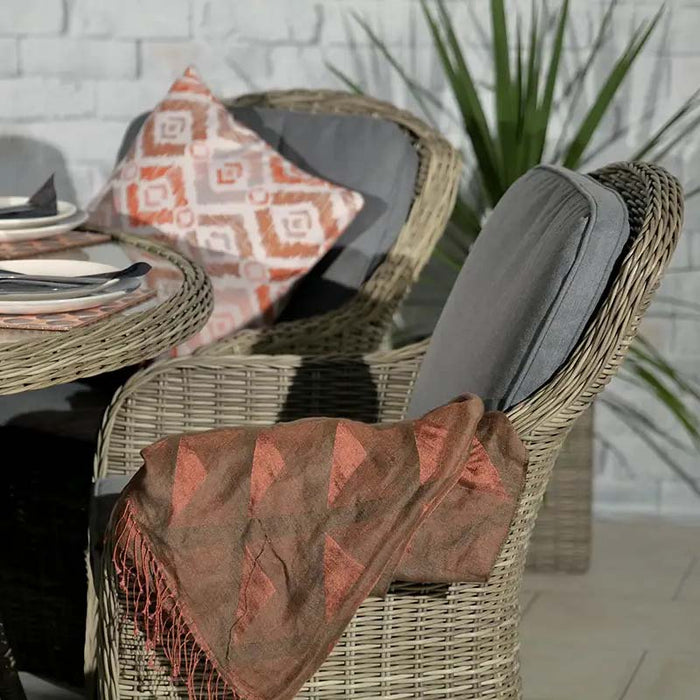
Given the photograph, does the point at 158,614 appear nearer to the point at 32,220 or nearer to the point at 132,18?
the point at 32,220

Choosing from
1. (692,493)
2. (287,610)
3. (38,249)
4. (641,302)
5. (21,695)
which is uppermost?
(641,302)

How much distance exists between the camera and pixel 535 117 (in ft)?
8.08

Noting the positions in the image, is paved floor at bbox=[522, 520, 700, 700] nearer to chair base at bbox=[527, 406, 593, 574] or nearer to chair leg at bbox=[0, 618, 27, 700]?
chair base at bbox=[527, 406, 593, 574]

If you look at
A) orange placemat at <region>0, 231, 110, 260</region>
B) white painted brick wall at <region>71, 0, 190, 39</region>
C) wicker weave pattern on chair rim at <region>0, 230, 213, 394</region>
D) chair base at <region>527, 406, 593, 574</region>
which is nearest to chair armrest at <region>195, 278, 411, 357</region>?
orange placemat at <region>0, 231, 110, 260</region>

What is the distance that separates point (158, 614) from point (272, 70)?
180 cm

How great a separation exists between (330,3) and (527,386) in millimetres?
1663

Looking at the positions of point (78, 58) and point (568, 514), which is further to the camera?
point (78, 58)

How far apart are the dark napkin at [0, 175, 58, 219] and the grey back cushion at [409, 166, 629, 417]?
2.10ft

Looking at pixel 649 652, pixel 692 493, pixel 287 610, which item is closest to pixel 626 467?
pixel 692 493

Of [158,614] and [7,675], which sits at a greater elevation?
[158,614]

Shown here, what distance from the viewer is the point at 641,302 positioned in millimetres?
1396

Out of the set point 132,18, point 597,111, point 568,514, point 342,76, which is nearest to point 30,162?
point 132,18

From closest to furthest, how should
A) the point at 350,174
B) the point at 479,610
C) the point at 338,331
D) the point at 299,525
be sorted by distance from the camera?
1. the point at 299,525
2. the point at 479,610
3. the point at 338,331
4. the point at 350,174

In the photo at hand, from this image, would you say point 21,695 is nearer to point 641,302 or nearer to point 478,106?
point 641,302
